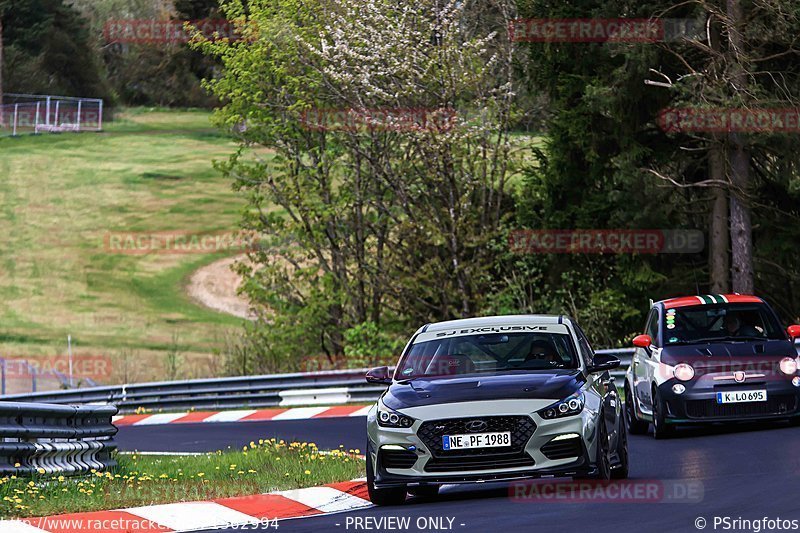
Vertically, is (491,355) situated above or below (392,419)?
above

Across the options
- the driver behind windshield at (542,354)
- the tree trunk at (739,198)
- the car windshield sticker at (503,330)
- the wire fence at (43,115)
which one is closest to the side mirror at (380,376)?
the car windshield sticker at (503,330)

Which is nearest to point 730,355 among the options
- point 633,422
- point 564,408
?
point 633,422

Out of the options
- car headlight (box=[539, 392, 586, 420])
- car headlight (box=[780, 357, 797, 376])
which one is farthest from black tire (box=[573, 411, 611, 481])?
car headlight (box=[780, 357, 797, 376])

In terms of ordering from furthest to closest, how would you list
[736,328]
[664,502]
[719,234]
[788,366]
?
[719,234], [736,328], [788,366], [664,502]

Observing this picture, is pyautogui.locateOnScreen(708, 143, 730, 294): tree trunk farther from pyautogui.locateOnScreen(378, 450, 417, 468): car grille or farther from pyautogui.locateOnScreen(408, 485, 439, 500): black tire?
pyautogui.locateOnScreen(378, 450, 417, 468): car grille

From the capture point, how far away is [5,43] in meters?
93.3

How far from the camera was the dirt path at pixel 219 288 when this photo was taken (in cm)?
6388

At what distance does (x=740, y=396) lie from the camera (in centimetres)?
1788

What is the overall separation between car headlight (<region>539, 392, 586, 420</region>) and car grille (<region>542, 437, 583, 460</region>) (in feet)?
0.66

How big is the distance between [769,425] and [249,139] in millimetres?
25355

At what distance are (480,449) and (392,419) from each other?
2.61 ft

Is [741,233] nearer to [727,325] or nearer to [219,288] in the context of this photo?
[727,325]

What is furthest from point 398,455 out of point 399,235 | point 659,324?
point 399,235

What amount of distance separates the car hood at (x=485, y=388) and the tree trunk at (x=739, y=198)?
61.1 ft
